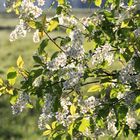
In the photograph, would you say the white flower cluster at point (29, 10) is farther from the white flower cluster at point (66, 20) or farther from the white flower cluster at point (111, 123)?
the white flower cluster at point (111, 123)

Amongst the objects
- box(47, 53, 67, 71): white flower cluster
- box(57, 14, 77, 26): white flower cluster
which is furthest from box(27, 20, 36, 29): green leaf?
box(47, 53, 67, 71): white flower cluster

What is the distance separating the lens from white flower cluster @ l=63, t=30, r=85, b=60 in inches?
191

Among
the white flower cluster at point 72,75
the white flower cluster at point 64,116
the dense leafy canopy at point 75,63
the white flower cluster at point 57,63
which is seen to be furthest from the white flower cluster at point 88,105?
the white flower cluster at point 57,63

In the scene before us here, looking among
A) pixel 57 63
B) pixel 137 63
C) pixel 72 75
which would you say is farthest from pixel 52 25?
pixel 137 63

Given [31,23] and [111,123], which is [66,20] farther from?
[111,123]

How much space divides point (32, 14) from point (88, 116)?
4.47 ft

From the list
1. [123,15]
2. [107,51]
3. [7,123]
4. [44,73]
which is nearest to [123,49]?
[107,51]

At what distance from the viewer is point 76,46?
16.2ft

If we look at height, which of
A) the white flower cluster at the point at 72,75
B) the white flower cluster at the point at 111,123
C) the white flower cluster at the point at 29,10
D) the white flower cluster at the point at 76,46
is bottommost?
the white flower cluster at the point at 111,123

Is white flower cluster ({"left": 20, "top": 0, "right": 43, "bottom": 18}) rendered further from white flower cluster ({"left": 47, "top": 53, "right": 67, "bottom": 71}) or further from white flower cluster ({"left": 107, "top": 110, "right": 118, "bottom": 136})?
white flower cluster ({"left": 107, "top": 110, "right": 118, "bottom": 136})

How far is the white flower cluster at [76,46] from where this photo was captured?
486cm

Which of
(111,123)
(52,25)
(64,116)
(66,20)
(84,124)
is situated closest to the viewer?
(84,124)

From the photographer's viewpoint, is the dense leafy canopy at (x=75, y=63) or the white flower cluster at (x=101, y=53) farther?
the white flower cluster at (x=101, y=53)

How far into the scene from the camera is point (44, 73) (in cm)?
531
